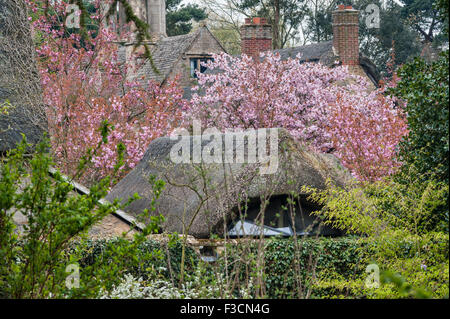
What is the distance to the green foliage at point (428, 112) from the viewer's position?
5.43 m

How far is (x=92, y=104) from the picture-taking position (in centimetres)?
1573

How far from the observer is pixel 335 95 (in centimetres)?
1756

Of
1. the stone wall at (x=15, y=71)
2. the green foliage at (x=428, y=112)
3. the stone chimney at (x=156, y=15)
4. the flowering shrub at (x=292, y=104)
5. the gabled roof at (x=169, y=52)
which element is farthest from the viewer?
the stone chimney at (x=156, y=15)

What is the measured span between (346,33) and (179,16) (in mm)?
15241

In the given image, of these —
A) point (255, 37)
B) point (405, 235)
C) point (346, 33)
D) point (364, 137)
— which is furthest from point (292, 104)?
point (405, 235)

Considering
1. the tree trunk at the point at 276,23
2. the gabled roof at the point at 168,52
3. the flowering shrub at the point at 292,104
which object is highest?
the tree trunk at the point at 276,23

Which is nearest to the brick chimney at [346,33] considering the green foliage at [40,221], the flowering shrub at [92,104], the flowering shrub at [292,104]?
the flowering shrub at [292,104]

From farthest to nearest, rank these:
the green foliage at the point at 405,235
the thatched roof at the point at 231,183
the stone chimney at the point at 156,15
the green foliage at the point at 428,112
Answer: the stone chimney at the point at 156,15 → the thatched roof at the point at 231,183 → the green foliage at the point at 405,235 → the green foliage at the point at 428,112

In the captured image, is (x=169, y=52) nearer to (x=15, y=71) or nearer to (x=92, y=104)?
(x=92, y=104)

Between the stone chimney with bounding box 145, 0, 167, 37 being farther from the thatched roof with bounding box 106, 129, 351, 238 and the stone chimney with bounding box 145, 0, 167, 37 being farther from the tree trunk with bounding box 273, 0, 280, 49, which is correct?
the thatched roof with bounding box 106, 129, 351, 238

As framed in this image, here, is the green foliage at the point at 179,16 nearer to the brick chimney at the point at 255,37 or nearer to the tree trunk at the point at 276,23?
the tree trunk at the point at 276,23

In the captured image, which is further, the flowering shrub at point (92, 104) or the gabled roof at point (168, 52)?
the gabled roof at point (168, 52)

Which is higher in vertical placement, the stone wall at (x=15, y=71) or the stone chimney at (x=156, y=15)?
the stone chimney at (x=156, y=15)

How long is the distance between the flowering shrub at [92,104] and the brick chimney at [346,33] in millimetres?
8263
